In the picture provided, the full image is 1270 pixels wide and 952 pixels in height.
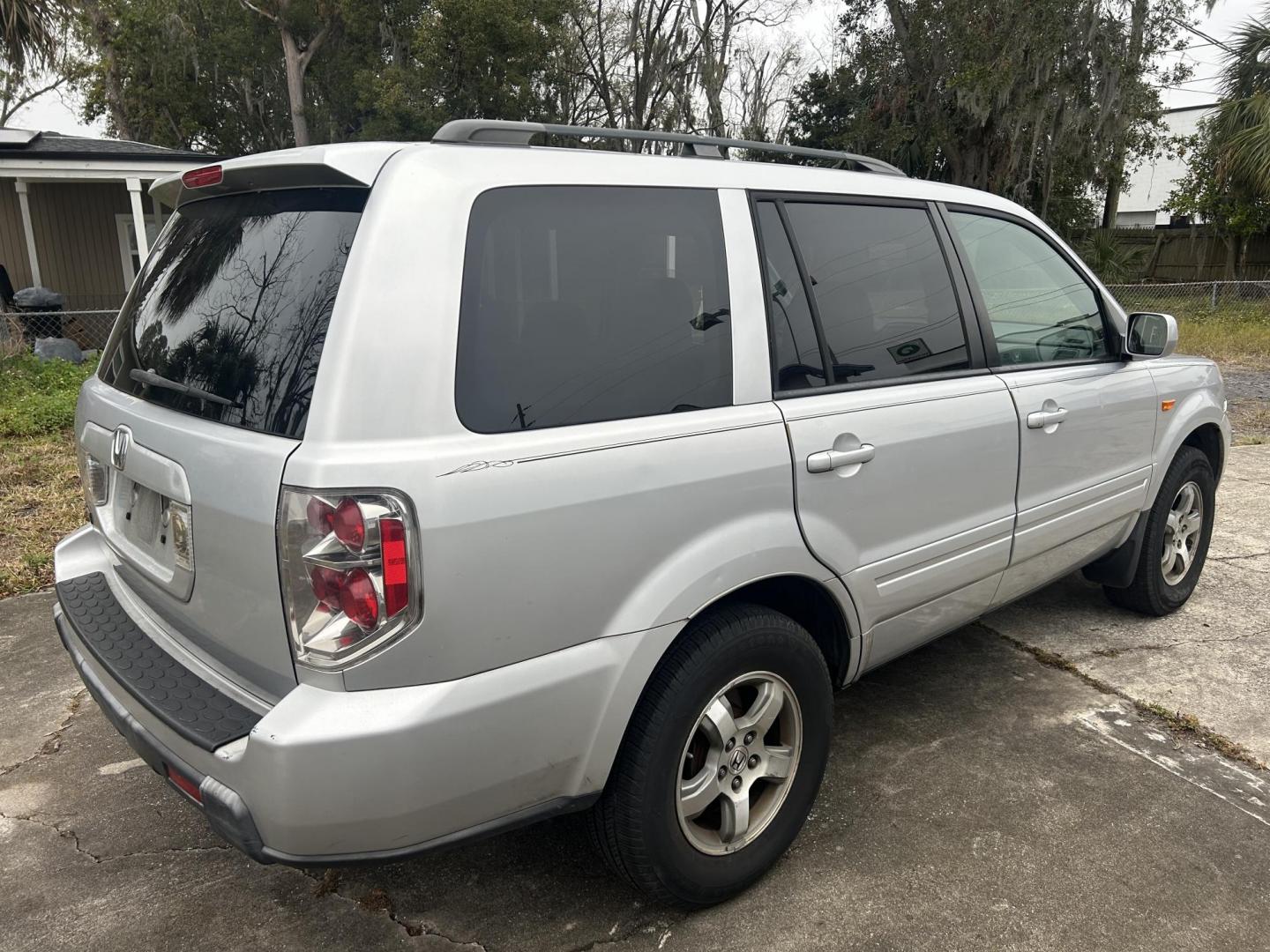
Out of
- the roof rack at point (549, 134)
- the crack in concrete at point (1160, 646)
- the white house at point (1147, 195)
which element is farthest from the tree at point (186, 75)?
the white house at point (1147, 195)

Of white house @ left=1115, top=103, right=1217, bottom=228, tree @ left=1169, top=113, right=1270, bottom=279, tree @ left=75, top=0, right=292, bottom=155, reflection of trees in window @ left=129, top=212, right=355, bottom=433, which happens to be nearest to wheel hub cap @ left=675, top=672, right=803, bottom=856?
reflection of trees in window @ left=129, top=212, right=355, bottom=433

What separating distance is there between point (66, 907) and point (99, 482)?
43.7 inches

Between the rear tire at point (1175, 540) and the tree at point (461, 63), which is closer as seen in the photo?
the rear tire at point (1175, 540)

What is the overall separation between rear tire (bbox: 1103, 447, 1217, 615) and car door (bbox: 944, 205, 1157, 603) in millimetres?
254

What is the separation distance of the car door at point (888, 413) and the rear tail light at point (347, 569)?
1.05 meters

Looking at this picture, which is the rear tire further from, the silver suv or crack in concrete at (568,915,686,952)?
crack in concrete at (568,915,686,952)

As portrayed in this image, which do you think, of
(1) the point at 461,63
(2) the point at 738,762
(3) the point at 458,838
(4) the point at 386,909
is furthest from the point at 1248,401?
(1) the point at 461,63

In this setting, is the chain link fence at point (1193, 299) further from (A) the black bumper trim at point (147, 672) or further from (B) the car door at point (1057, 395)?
(A) the black bumper trim at point (147, 672)

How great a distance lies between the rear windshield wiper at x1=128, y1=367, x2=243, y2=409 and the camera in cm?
204

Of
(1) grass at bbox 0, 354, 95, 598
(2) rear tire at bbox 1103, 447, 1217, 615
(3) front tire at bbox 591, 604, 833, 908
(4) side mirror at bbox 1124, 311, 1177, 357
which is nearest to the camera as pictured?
(3) front tire at bbox 591, 604, 833, 908

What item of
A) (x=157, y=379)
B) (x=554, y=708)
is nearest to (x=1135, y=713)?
(x=554, y=708)

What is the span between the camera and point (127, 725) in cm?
217

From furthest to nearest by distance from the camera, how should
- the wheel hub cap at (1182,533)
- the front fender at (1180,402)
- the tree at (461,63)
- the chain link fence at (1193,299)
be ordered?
the tree at (461,63), the chain link fence at (1193,299), the wheel hub cap at (1182,533), the front fender at (1180,402)

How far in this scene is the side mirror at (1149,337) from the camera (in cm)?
361
